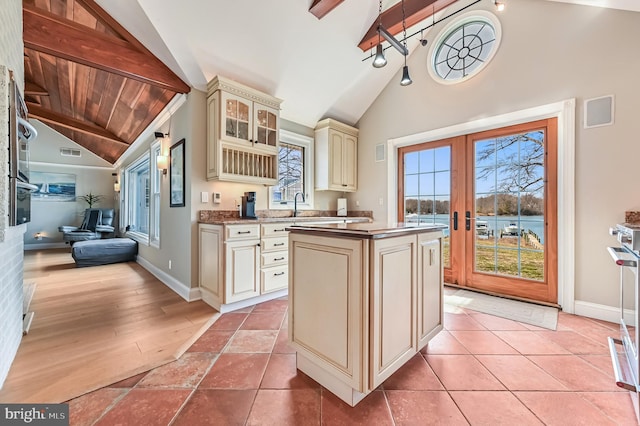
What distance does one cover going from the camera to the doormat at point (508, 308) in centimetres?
246

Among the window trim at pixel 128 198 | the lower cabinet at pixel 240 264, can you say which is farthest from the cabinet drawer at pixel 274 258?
the window trim at pixel 128 198

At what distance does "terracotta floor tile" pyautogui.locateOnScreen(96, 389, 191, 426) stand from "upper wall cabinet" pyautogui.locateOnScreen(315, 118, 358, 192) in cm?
325

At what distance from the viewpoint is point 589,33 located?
254cm

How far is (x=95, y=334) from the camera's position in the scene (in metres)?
2.21

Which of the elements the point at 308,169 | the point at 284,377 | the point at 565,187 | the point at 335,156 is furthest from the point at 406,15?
the point at 284,377

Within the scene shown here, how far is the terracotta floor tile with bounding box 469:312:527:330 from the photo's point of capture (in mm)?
2325

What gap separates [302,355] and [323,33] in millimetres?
3480

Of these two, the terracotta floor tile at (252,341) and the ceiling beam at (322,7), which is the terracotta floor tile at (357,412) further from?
the ceiling beam at (322,7)

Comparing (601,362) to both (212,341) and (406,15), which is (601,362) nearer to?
(212,341)

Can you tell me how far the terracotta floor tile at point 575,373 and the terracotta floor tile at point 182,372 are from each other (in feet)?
7.43

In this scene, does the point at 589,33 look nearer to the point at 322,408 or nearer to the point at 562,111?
the point at 562,111

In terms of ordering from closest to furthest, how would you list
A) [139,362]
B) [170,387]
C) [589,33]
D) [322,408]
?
1. [322,408]
2. [170,387]
3. [139,362]
4. [589,33]

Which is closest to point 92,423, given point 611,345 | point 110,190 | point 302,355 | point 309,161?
point 302,355

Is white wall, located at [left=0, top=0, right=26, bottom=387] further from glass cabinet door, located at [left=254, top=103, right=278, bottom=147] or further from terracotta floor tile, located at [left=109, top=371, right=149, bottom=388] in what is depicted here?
glass cabinet door, located at [left=254, top=103, right=278, bottom=147]
